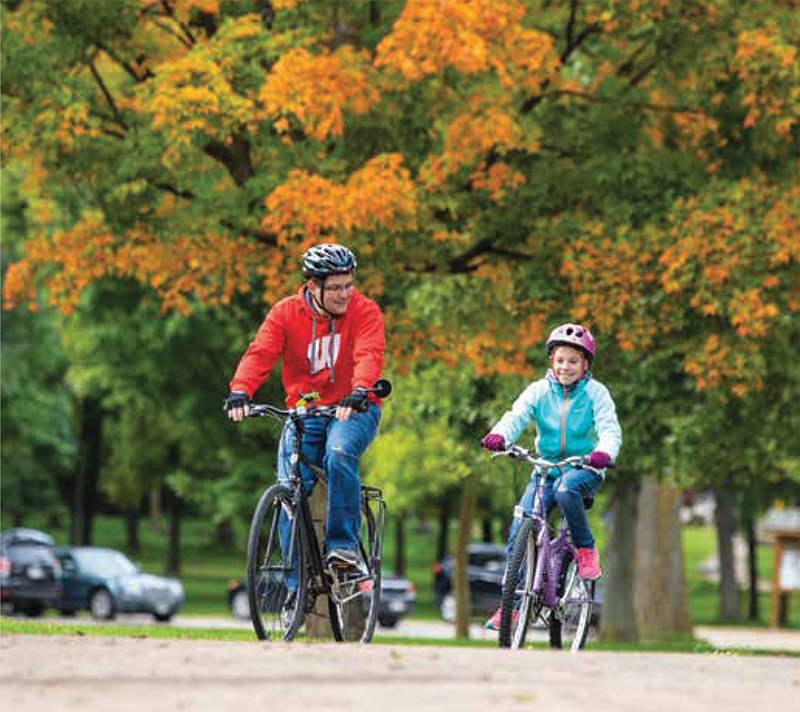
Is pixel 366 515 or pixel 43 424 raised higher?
pixel 43 424

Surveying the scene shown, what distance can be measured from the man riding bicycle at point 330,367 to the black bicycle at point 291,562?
68mm

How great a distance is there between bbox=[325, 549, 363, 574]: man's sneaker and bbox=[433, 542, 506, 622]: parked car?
31.5 meters

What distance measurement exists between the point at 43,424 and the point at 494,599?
12.0m

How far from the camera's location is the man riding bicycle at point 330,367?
9258mm

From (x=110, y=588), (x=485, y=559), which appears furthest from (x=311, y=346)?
(x=485, y=559)

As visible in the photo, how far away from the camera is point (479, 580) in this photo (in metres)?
41.9

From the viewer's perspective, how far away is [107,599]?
36.3 metres

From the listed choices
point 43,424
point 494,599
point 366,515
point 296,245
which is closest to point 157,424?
point 43,424

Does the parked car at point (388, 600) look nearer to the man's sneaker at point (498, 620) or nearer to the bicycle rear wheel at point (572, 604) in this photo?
the bicycle rear wheel at point (572, 604)

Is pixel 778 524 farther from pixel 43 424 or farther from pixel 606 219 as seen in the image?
pixel 606 219

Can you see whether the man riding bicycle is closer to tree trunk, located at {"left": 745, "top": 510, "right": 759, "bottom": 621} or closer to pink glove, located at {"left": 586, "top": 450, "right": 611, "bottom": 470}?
pink glove, located at {"left": 586, "top": 450, "right": 611, "bottom": 470}

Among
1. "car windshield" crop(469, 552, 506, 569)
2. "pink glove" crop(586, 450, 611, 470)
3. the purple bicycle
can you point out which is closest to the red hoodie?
the purple bicycle

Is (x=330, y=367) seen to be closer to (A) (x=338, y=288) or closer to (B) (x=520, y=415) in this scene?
(A) (x=338, y=288)

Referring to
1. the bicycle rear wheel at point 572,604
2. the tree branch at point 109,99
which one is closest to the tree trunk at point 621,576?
the tree branch at point 109,99
